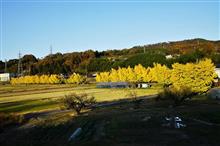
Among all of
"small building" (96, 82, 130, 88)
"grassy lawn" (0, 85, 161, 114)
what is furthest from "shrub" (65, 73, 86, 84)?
"grassy lawn" (0, 85, 161, 114)

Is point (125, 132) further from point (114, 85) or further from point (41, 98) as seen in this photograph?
point (114, 85)

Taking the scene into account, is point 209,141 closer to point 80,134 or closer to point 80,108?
point 80,134

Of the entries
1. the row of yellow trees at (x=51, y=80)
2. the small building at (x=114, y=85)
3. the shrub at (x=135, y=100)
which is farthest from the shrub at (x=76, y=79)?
the shrub at (x=135, y=100)

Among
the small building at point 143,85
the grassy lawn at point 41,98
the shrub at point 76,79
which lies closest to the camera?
the grassy lawn at point 41,98

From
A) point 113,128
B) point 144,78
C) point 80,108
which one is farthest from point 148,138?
point 144,78

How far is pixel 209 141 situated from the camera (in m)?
26.2

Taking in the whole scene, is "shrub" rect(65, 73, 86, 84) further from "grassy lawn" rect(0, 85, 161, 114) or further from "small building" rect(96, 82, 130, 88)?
"grassy lawn" rect(0, 85, 161, 114)

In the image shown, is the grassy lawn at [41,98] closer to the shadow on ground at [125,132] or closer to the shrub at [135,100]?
the shrub at [135,100]

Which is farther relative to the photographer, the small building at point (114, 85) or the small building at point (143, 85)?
the small building at point (114, 85)

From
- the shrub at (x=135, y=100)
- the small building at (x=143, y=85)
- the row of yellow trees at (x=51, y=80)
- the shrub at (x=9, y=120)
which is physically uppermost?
the row of yellow trees at (x=51, y=80)

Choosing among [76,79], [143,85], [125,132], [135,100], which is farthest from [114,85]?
[125,132]

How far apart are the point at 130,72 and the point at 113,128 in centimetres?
9191

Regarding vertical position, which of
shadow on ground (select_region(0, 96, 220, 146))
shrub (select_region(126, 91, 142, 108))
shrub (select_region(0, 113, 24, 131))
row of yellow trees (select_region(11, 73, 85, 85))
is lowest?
shrub (select_region(0, 113, 24, 131))

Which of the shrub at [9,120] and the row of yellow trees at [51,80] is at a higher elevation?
the row of yellow trees at [51,80]
